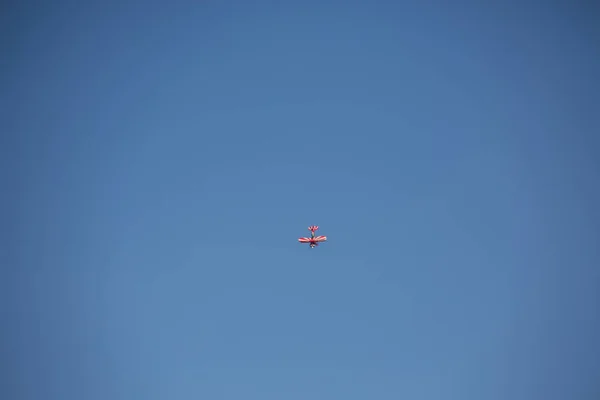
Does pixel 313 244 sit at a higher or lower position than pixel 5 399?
higher

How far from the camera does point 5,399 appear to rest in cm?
2462

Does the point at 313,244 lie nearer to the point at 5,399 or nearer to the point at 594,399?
the point at 594,399

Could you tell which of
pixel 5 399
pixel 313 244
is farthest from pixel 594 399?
pixel 5 399

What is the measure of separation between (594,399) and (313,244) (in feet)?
71.9

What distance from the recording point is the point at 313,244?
2597 centimetres

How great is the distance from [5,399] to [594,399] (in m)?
40.3

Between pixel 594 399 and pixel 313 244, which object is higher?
pixel 313 244

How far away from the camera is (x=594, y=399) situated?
24.7 meters
